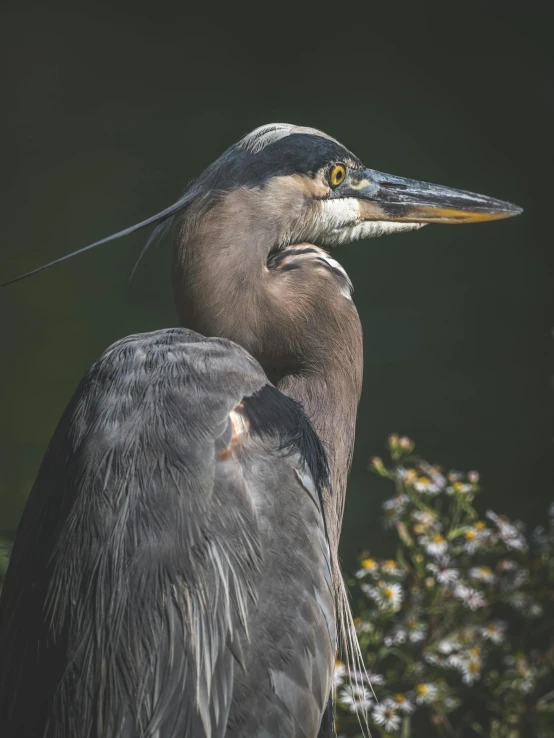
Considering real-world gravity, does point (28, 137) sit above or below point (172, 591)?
above

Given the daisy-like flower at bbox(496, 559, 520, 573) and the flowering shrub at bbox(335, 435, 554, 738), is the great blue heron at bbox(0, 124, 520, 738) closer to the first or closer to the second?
the flowering shrub at bbox(335, 435, 554, 738)

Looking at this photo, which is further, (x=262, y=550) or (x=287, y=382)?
(x=287, y=382)

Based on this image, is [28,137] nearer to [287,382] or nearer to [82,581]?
[287,382]

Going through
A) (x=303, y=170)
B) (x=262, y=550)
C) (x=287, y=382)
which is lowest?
(x=262, y=550)

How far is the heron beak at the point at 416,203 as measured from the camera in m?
1.71

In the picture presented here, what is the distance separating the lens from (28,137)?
2.85m

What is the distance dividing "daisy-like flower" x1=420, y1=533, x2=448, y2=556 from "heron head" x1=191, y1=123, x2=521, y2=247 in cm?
72

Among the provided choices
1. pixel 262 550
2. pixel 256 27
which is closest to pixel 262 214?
pixel 262 550

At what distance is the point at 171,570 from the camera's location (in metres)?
1.20

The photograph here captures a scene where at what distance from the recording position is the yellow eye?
1620 mm

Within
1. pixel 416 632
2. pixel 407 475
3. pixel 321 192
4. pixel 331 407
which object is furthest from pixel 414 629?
pixel 321 192

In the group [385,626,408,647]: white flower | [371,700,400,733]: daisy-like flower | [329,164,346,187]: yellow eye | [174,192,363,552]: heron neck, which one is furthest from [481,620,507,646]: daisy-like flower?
[329,164,346,187]: yellow eye

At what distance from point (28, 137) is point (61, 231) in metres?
0.31

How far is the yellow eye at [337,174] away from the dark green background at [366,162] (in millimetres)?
1332
